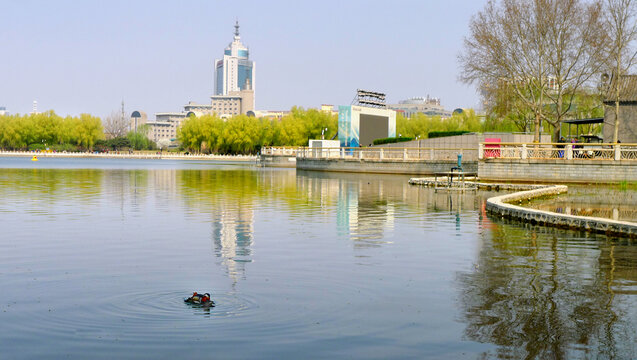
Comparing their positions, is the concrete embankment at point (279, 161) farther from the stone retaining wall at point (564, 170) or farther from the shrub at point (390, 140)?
the stone retaining wall at point (564, 170)

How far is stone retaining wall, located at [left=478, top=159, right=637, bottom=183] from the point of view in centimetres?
3600

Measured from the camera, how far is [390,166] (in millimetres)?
52125

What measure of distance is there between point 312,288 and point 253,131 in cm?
12592

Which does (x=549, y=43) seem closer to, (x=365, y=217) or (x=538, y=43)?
(x=538, y=43)

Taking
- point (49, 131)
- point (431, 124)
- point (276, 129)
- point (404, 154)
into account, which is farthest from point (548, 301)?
point (49, 131)

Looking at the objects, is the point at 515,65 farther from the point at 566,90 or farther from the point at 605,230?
the point at 605,230

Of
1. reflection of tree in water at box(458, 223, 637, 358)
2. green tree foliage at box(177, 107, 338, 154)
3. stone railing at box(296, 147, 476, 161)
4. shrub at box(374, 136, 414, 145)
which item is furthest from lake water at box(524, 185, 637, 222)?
green tree foliage at box(177, 107, 338, 154)

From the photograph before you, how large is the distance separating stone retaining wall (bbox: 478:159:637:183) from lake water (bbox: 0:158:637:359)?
19.6 metres

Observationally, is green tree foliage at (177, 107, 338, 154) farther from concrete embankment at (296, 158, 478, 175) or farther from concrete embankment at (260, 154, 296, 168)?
concrete embankment at (296, 158, 478, 175)

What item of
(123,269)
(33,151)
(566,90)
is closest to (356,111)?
(566,90)

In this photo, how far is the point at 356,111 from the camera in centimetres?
7112

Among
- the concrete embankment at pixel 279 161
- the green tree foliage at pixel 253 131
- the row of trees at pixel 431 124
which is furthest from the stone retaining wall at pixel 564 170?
the green tree foliage at pixel 253 131

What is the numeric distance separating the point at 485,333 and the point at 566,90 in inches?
1974

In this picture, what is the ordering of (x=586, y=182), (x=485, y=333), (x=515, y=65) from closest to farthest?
1. (x=485, y=333)
2. (x=586, y=182)
3. (x=515, y=65)
